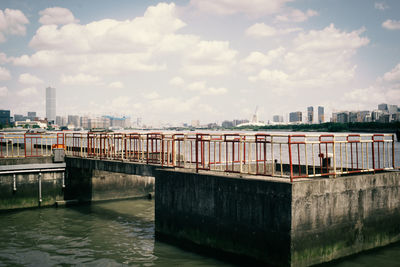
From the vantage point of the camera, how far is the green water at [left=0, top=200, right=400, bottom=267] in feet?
42.8

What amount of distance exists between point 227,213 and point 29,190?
14.4 meters

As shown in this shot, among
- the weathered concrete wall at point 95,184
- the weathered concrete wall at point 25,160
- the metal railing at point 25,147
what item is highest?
the metal railing at point 25,147

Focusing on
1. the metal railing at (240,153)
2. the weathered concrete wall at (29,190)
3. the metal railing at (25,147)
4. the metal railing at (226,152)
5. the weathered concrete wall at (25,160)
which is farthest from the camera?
the metal railing at (25,147)

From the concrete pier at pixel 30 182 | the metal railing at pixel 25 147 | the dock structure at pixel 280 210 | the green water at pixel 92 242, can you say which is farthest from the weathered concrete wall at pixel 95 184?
the dock structure at pixel 280 210

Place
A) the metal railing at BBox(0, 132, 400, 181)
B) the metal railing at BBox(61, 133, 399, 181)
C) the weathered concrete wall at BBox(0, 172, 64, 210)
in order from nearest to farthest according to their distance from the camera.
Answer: the metal railing at BBox(61, 133, 399, 181), the metal railing at BBox(0, 132, 400, 181), the weathered concrete wall at BBox(0, 172, 64, 210)

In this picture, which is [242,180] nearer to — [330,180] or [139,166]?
[330,180]

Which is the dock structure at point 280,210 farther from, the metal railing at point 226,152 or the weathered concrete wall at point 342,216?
the metal railing at point 226,152

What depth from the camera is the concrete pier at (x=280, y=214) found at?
10.9 meters

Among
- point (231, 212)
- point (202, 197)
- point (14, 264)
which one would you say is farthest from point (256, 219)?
point (14, 264)

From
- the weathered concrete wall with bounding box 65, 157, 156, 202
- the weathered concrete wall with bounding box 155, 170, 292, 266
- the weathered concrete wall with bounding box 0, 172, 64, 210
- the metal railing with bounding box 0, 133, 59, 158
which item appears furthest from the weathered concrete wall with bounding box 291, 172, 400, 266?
the weathered concrete wall with bounding box 0, 172, 64, 210

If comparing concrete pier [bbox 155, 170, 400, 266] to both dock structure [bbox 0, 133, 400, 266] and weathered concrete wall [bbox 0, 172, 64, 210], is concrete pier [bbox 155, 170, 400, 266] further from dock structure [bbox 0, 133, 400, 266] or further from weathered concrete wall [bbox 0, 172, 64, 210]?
weathered concrete wall [bbox 0, 172, 64, 210]

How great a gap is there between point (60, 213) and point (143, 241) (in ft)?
24.8

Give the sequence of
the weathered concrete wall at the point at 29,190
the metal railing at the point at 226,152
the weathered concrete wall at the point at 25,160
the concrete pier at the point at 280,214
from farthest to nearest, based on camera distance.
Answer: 1. the weathered concrete wall at the point at 25,160
2. the weathered concrete wall at the point at 29,190
3. the metal railing at the point at 226,152
4. the concrete pier at the point at 280,214

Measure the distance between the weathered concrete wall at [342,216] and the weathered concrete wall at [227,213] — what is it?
54 cm
